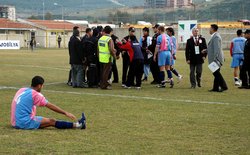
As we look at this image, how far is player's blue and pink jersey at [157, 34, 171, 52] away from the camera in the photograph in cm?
1638

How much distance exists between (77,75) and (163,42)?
3.01 meters

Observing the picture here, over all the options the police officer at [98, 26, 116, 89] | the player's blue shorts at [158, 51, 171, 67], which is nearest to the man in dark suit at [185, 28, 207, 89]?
the player's blue shorts at [158, 51, 171, 67]

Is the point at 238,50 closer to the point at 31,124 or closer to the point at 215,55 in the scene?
the point at 215,55

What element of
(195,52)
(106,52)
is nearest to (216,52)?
(195,52)

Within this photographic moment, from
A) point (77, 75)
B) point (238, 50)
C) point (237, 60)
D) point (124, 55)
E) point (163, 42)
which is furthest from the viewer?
point (237, 60)

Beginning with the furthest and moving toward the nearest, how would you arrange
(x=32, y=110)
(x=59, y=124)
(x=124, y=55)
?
(x=124, y=55)
(x=59, y=124)
(x=32, y=110)

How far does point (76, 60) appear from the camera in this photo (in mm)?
16531

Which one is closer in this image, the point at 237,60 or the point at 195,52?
the point at 195,52

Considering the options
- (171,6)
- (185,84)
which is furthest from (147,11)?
(185,84)

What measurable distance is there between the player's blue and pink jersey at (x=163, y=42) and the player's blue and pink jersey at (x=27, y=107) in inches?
314

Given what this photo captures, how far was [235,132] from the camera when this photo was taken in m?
9.12

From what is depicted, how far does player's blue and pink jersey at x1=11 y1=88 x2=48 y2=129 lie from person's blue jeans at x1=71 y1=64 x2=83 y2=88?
7596 mm

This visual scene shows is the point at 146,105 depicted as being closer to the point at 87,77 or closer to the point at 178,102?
the point at 178,102

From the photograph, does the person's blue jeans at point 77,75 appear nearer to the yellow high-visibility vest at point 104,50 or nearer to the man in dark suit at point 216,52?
the yellow high-visibility vest at point 104,50
